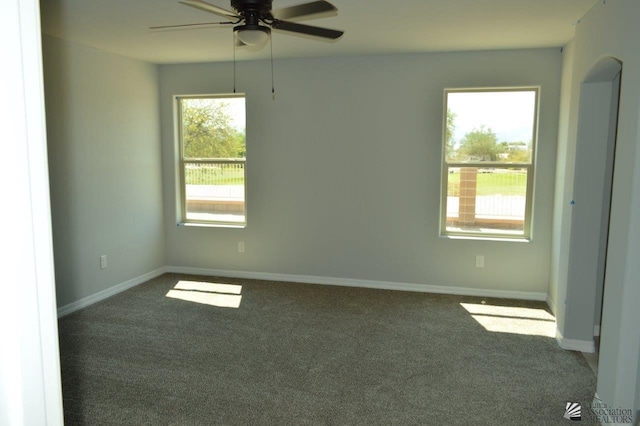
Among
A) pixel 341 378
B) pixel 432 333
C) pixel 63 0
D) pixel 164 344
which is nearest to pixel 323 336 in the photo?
pixel 341 378

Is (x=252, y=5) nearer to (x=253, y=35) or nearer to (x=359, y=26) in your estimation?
(x=253, y=35)

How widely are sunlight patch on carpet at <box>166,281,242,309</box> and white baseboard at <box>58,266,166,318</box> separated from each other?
17.7 inches

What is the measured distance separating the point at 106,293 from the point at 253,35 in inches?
138

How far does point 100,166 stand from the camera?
4602mm

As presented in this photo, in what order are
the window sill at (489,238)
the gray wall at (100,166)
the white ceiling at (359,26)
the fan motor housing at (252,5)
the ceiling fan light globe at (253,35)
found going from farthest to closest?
the window sill at (489,238), the gray wall at (100,166), the white ceiling at (359,26), the ceiling fan light globe at (253,35), the fan motor housing at (252,5)

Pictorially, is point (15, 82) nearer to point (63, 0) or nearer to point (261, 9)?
point (261, 9)

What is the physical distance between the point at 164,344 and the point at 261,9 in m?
2.66

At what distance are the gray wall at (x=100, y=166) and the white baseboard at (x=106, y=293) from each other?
0.05 m

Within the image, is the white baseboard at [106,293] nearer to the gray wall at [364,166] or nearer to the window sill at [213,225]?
the window sill at [213,225]

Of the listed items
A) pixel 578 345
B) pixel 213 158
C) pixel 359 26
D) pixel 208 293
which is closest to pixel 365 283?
pixel 208 293

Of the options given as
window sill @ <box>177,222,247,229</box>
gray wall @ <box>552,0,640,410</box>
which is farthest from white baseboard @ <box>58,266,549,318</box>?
gray wall @ <box>552,0,640,410</box>

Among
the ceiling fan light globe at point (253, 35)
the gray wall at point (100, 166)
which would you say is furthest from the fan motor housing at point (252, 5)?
the gray wall at point (100, 166)

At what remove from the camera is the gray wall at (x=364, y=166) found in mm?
4652

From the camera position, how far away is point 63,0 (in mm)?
3096
